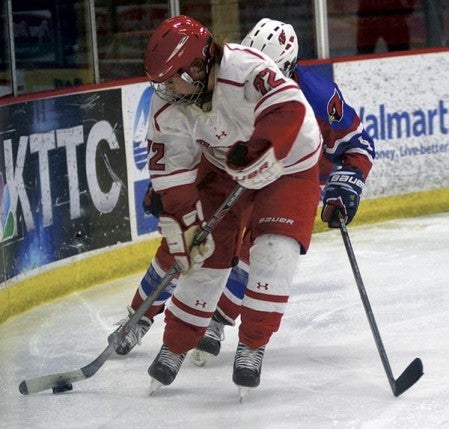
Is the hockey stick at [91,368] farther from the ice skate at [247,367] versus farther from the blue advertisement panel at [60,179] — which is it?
the blue advertisement panel at [60,179]

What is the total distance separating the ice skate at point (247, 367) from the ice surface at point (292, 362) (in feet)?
0.19

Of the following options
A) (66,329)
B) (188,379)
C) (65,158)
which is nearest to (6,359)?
(66,329)

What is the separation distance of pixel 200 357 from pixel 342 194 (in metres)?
0.61

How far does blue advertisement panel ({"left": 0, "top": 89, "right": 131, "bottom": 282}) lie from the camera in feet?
14.0

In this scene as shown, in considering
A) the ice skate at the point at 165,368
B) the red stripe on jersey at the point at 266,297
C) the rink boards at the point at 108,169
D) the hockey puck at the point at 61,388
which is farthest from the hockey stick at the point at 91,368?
the rink boards at the point at 108,169

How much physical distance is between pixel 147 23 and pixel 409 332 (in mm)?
2095

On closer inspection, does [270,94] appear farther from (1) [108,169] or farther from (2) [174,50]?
(1) [108,169]

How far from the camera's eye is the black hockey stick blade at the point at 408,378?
10.5ft

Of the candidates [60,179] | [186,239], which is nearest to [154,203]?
[186,239]

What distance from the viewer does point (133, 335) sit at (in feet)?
12.0

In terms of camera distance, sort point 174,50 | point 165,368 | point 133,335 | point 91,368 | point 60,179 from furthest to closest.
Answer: point 60,179 < point 133,335 < point 91,368 < point 165,368 < point 174,50

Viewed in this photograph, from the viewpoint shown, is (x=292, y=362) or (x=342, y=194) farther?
(x=292, y=362)

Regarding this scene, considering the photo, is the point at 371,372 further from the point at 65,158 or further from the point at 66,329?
the point at 65,158

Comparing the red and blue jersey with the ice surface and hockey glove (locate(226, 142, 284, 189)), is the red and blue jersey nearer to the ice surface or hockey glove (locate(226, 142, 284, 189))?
hockey glove (locate(226, 142, 284, 189))
